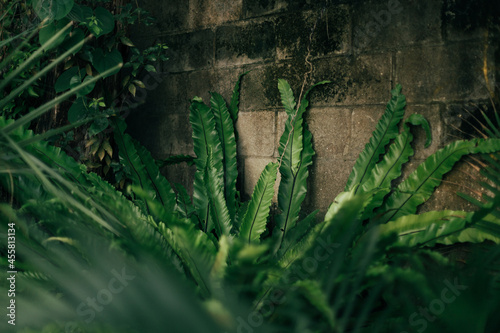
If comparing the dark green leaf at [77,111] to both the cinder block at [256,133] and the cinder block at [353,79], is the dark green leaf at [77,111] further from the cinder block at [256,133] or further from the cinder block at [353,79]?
the cinder block at [353,79]

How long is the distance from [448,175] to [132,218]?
1.27m

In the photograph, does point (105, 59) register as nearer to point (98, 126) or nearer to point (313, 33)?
point (98, 126)

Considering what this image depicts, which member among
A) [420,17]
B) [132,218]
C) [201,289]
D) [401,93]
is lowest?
[201,289]

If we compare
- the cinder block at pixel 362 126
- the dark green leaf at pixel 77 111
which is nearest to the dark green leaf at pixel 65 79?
the dark green leaf at pixel 77 111

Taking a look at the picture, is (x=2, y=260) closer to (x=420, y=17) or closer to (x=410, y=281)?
(x=410, y=281)

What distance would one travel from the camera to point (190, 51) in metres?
2.04

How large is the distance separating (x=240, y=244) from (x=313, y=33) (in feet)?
4.56

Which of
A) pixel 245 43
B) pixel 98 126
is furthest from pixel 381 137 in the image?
pixel 98 126

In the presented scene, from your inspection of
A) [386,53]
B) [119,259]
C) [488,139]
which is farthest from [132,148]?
[488,139]

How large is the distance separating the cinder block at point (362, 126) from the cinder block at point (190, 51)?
84 cm

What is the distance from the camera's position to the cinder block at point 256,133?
1.85 meters

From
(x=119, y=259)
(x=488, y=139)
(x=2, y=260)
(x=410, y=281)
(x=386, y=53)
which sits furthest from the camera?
(x=386, y=53)

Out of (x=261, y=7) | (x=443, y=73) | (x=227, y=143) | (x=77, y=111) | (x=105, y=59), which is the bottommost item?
(x=227, y=143)

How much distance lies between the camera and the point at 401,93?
1.58 m
